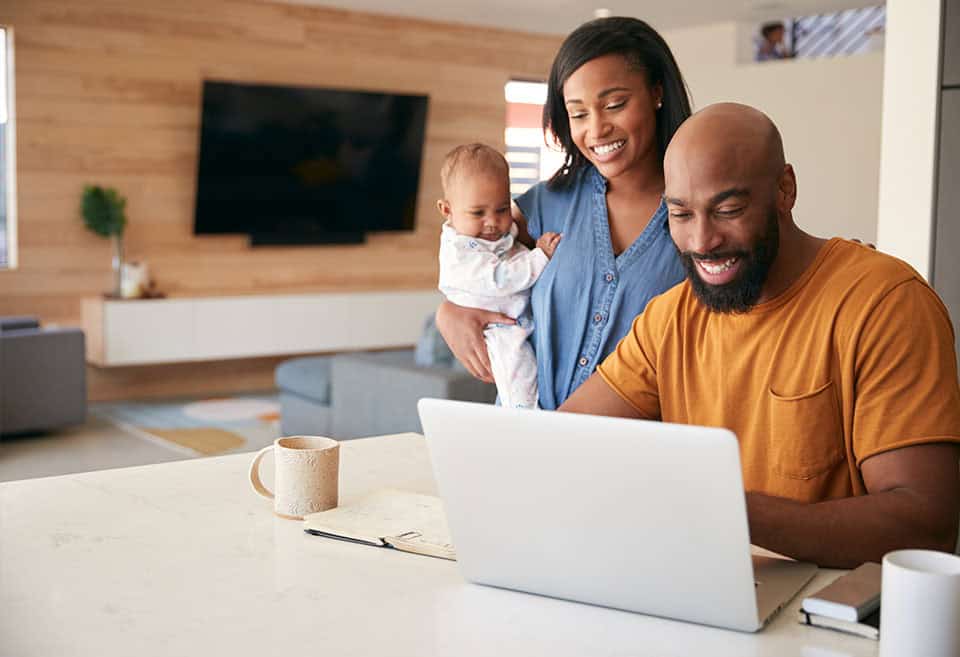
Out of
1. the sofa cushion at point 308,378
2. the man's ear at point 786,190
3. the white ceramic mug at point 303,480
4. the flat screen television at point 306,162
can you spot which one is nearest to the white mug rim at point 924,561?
the man's ear at point 786,190

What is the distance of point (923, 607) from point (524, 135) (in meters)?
8.54

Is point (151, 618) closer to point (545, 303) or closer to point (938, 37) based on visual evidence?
point (545, 303)

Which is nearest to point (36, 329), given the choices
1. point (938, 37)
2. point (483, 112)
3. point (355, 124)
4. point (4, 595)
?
point (355, 124)

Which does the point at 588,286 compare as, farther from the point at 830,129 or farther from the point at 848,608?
the point at 830,129

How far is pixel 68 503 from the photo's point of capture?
1.72 metres

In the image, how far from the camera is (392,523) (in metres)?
1.59

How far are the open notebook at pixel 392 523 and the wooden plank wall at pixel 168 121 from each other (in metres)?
5.88

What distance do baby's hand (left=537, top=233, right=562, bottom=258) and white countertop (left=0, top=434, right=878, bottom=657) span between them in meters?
0.71

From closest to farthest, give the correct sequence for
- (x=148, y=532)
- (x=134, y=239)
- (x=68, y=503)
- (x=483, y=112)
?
(x=148, y=532) < (x=68, y=503) < (x=134, y=239) < (x=483, y=112)

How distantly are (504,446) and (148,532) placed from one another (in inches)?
23.9

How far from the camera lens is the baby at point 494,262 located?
2166 mm

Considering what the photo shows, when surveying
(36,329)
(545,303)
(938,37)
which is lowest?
(36,329)

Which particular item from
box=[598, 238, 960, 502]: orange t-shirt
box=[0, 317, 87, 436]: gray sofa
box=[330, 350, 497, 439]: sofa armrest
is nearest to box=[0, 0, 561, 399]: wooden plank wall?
box=[0, 317, 87, 436]: gray sofa

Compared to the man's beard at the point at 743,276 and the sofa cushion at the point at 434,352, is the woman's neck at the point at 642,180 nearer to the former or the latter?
the man's beard at the point at 743,276
